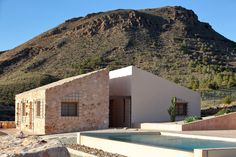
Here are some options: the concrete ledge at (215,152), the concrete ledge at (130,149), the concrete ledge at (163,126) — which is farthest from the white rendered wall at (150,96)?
the concrete ledge at (215,152)

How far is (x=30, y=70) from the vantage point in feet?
187

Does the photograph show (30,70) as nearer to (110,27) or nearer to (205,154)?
(110,27)

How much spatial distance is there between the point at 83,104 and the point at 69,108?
2.43ft

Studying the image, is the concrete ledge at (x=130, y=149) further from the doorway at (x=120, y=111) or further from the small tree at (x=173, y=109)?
the small tree at (x=173, y=109)

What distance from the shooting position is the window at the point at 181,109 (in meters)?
25.2

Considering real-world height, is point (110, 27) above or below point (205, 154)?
above

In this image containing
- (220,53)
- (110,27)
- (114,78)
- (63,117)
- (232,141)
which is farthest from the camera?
(110,27)

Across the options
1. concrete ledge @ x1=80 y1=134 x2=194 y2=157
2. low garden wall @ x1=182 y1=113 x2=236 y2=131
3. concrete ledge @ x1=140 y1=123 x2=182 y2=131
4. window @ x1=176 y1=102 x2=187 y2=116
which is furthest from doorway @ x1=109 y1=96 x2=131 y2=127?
concrete ledge @ x1=80 y1=134 x2=194 y2=157

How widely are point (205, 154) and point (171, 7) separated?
69.1m

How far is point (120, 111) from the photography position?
82.8 ft

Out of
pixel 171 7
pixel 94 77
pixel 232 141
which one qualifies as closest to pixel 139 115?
pixel 94 77

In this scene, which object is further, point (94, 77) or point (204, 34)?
point (204, 34)

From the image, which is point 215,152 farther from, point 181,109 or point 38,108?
point 181,109

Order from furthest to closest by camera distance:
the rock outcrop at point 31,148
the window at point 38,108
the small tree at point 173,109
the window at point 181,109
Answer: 1. the window at point 181,109
2. the small tree at point 173,109
3. the window at point 38,108
4. the rock outcrop at point 31,148
